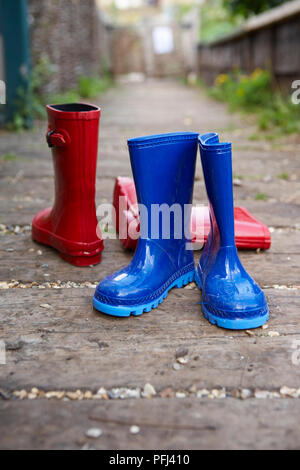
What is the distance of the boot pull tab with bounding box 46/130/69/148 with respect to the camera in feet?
4.76

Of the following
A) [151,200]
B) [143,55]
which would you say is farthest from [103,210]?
[143,55]

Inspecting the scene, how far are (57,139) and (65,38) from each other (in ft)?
18.1

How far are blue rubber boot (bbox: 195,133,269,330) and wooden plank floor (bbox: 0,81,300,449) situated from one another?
4 centimetres

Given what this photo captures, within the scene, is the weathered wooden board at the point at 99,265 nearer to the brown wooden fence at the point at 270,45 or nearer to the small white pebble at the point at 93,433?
the small white pebble at the point at 93,433

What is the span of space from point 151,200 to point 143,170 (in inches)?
3.4

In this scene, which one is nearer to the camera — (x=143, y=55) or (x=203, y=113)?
(x=203, y=113)

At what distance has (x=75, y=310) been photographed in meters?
1.26

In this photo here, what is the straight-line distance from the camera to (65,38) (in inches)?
253

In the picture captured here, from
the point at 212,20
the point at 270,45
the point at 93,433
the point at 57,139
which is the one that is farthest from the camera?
the point at 212,20

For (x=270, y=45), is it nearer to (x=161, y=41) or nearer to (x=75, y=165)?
(x=75, y=165)

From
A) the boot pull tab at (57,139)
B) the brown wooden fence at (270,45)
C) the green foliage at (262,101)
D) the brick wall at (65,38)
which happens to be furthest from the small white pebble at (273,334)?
the brick wall at (65,38)

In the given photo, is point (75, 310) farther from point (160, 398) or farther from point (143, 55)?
point (143, 55)

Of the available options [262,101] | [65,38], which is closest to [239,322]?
[262,101]

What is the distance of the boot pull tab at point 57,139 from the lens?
57.1 inches
